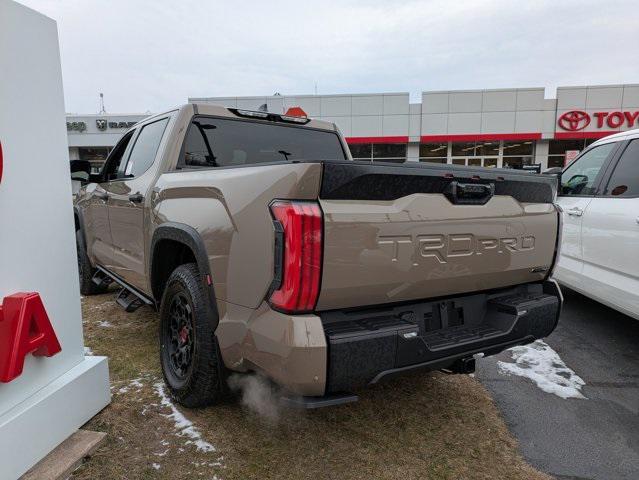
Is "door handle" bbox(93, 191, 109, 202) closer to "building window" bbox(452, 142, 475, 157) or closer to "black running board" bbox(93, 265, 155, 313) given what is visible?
"black running board" bbox(93, 265, 155, 313)

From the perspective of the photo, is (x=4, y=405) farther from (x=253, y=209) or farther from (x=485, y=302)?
(x=485, y=302)

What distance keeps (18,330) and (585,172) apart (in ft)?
17.1

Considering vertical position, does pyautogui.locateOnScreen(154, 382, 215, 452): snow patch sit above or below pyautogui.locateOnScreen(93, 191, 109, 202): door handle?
below

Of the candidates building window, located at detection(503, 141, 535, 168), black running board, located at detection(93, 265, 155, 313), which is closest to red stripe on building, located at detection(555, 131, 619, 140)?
building window, located at detection(503, 141, 535, 168)

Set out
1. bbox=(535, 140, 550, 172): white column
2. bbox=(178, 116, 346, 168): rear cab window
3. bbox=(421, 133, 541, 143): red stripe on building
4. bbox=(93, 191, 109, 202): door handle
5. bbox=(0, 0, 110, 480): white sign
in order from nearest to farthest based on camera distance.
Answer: bbox=(0, 0, 110, 480): white sign, bbox=(178, 116, 346, 168): rear cab window, bbox=(93, 191, 109, 202): door handle, bbox=(421, 133, 541, 143): red stripe on building, bbox=(535, 140, 550, 172): white column

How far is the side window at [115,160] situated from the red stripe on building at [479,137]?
804 inches

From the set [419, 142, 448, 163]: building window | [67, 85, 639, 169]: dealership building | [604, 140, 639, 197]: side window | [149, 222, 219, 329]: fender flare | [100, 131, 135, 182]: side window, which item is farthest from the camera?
[419, 142, 448, 163]: building window

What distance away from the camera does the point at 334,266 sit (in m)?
1.93

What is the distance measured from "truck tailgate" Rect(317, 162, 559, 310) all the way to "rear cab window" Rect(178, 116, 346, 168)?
140 cm

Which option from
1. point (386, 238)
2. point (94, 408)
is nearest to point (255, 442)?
point (94, 408)

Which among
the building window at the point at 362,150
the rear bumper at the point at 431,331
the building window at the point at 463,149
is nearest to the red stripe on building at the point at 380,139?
the building window at the point at 362,150

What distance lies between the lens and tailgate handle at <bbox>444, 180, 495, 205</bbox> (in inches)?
90.7

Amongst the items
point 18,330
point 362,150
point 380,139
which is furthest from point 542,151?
point 18,330

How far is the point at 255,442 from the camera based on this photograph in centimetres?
255
